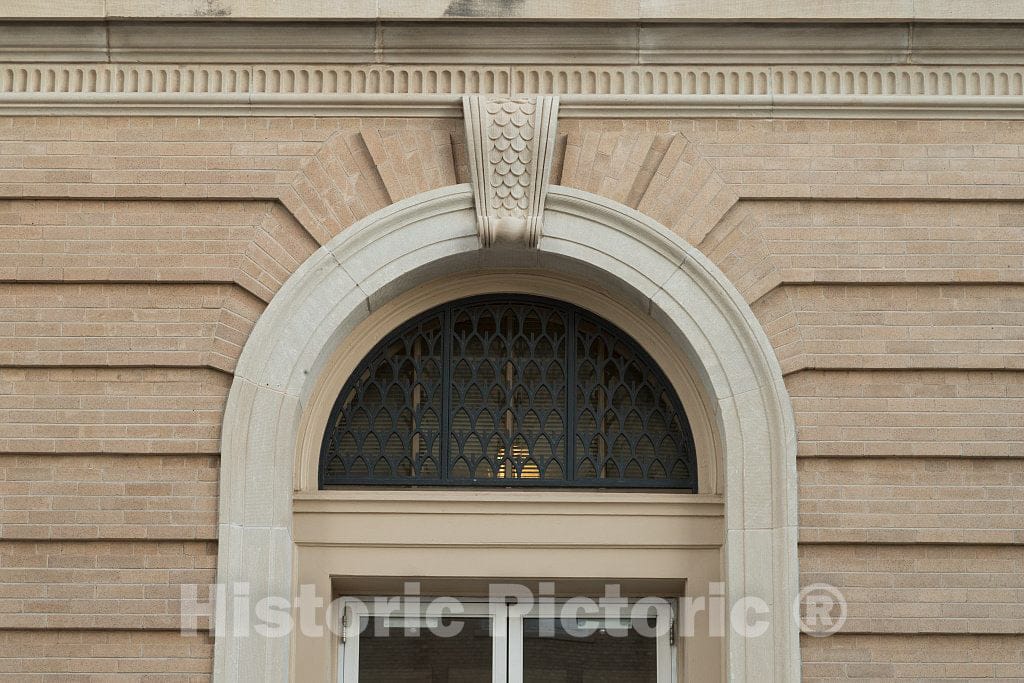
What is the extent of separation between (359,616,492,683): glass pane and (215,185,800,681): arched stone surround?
0.66 meters

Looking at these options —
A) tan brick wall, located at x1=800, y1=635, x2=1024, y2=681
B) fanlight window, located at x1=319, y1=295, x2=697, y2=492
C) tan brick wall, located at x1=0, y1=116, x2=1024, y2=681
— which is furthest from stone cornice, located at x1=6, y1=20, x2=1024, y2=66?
tan brick wall, located at x1=800, y1=635, x2=1024, y2=681

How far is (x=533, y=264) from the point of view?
27.1 ft

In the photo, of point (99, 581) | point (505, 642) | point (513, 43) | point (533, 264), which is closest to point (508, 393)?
point (533, 264)

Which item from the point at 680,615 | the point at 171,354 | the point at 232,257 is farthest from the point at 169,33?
the point at 680,615

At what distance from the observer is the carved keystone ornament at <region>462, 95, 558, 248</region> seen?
25.9 ft

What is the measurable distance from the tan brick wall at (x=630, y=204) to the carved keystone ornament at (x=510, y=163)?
0.58 ft

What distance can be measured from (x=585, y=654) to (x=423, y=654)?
0.97m

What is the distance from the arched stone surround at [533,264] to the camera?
748cm

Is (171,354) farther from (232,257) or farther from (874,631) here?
(874,631)

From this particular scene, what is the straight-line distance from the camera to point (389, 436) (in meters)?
8.22

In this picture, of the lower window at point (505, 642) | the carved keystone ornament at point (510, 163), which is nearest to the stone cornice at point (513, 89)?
the carved keystone ornament at point (510, 163)

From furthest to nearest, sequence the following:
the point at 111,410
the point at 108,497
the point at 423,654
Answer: the point at 423,654, the point at 111,410, the point at 108,497

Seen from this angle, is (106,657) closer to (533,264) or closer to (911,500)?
(533,264)

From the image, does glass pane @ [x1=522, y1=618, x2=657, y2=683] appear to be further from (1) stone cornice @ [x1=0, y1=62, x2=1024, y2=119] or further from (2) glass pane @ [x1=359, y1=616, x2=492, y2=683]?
(1) stone cornice @ [x1=0, y1=62, x2=1024, y2=119]
